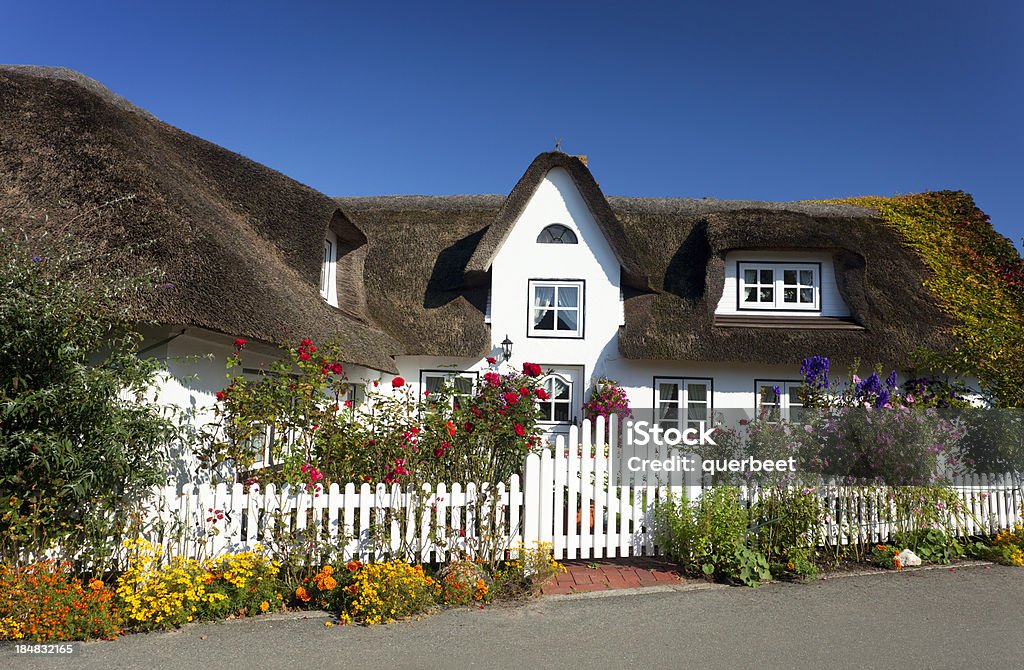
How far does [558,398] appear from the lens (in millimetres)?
12062

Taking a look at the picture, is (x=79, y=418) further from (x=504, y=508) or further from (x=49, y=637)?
(x=504, y=508)

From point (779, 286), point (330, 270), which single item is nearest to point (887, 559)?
point (779, 286)

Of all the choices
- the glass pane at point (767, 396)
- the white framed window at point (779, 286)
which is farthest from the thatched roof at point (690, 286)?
the glass pane at point (767, 396)

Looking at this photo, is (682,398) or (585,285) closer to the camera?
(682,398)

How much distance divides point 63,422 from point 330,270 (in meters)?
6.66

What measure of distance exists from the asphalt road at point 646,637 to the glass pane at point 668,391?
6.43m

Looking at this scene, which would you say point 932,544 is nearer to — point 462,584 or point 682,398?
point 462,584

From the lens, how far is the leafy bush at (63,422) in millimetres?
4523

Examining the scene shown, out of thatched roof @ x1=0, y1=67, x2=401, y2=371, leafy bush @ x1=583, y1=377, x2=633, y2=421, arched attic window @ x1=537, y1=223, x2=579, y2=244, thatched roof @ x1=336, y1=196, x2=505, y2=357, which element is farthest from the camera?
arched attic window @ x1=537, y1=223, x2=579, y2=244

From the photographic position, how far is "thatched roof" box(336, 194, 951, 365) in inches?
455

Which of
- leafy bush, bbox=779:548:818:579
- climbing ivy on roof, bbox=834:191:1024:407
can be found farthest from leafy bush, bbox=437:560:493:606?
climbing ivy on roof, bbox=834:191:1024:407

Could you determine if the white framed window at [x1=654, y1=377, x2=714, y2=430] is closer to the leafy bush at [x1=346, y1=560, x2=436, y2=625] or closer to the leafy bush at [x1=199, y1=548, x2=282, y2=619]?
the leafy bush at [x1=346, y1=560, x2=436, y2=625]

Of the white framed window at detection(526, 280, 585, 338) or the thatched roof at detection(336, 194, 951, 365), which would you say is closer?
the thatched roof at detection(336, 194, 951, 365)

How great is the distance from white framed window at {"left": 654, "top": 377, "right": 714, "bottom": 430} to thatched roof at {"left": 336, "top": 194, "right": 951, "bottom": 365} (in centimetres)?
71
